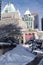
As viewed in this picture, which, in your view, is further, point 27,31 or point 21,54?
point 27,31

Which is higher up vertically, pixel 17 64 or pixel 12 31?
pixel 17 64

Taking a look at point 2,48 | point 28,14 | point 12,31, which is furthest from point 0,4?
point 2,48

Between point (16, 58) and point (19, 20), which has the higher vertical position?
point (16, 58)

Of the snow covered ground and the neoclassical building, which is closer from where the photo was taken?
the snow covered ground

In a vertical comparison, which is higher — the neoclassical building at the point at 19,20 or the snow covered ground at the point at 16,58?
the snow covered ground at the point at 16,58

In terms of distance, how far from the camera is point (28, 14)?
105 m

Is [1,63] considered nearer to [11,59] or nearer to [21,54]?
[11,59]

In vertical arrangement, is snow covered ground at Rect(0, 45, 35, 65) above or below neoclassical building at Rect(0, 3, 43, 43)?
above

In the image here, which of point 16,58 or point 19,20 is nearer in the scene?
point 16,58

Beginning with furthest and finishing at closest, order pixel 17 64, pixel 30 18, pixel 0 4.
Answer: pixel 30 18 → pixel 0 4 → pixel 17 64

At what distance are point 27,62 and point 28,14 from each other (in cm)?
10202

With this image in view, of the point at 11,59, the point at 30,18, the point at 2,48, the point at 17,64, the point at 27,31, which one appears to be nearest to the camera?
the point at 17,64

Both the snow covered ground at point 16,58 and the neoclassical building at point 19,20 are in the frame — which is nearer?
the snow covered ground at point 16,58

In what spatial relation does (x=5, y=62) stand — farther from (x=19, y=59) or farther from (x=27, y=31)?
(x=27, y=31)
